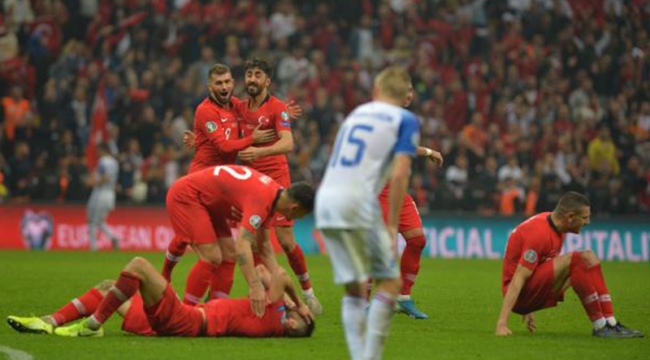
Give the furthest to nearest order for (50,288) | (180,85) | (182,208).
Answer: (180,85), (50,288), (182,208)

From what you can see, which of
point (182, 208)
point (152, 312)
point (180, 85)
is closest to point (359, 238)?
point (152, 312)

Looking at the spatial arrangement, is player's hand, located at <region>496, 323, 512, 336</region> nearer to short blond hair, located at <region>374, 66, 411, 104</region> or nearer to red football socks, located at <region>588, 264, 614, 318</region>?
red football socks, located at <region>588, 264, 614, 318</region>

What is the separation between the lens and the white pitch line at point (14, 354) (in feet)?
29.9

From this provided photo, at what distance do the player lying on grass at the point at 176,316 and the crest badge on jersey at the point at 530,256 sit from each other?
74.1 inches

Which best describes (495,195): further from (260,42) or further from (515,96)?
(260,42)

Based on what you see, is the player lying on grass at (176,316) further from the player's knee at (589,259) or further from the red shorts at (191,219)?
the player's knee at (589,259)

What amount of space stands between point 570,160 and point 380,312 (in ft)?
59.6

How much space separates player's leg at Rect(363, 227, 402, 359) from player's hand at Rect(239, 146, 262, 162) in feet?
13.9

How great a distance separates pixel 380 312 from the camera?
27.2ft

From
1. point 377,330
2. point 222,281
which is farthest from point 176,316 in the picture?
point 377,330

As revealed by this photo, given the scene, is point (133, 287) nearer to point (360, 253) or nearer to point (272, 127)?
point (360, 253)

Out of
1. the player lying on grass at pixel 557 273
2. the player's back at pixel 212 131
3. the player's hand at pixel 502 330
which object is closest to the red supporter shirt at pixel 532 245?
the player lying on grass at pixel 557 273

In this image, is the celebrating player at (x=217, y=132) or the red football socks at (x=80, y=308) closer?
the red football socks at (x=80, y=308)

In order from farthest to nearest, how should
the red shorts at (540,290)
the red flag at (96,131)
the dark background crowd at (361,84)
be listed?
the red flag at (96,131), the dark background crowd at (361,84), the red shorts at (540,290)
